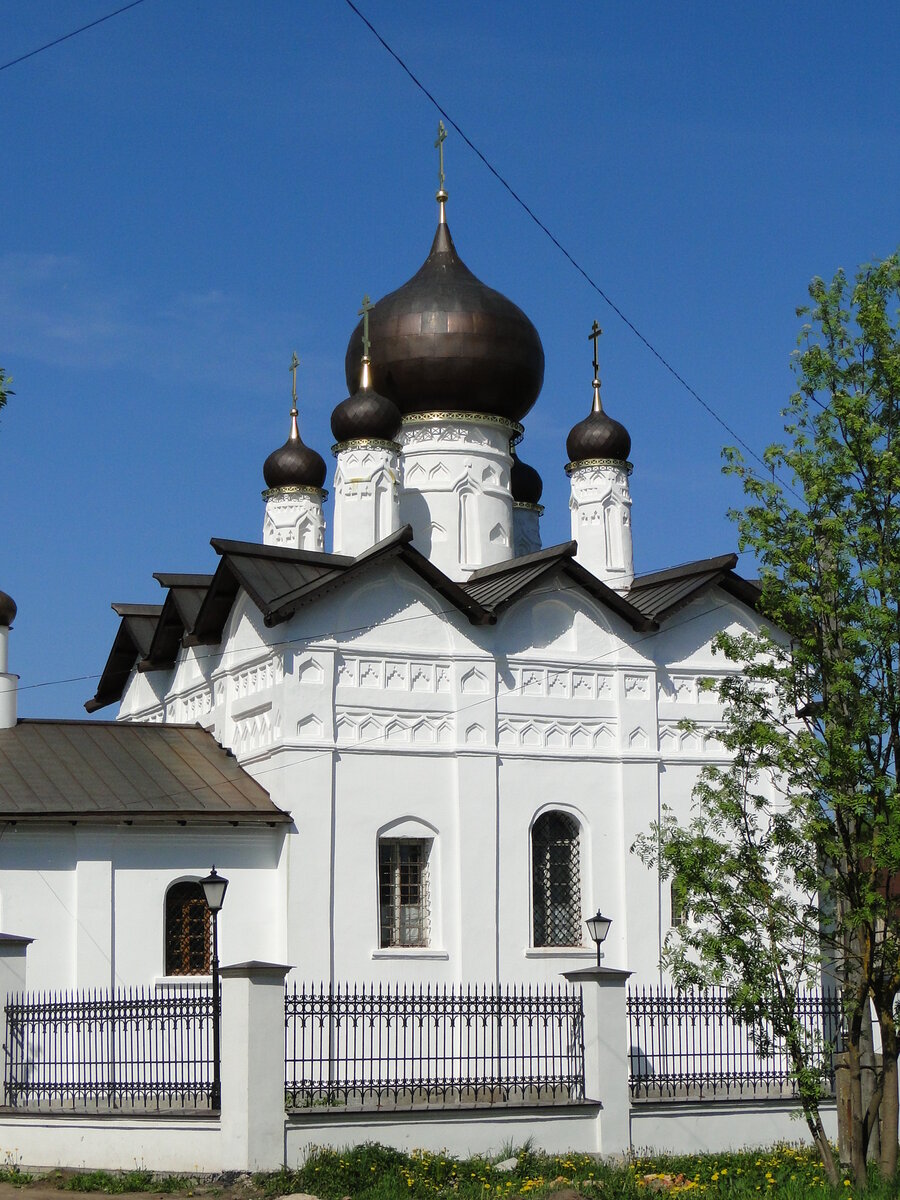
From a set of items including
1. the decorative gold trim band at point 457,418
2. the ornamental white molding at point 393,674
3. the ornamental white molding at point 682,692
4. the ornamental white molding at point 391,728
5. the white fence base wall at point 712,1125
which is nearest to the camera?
the white fence base wall at point 712,1125

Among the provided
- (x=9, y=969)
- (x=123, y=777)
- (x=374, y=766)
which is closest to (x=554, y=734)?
(x=374, y=766)

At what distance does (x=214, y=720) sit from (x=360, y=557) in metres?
2.86

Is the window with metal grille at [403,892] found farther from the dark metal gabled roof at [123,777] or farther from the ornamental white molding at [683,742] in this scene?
the ornamental white molding at [683,742]

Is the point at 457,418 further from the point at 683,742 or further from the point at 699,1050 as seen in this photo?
the point at 699,1050

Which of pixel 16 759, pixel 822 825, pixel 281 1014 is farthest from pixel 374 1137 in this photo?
pixel 16 759

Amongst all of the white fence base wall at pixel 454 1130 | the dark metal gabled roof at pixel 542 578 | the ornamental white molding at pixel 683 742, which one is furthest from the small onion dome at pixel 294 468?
the white fence base wall at pixel 454 1130

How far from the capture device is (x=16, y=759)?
17.7 meters

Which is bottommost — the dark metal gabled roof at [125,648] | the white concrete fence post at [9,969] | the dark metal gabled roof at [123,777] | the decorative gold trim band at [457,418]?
the white concrete fence post at [9,969]

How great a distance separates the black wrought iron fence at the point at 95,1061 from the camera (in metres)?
13.1

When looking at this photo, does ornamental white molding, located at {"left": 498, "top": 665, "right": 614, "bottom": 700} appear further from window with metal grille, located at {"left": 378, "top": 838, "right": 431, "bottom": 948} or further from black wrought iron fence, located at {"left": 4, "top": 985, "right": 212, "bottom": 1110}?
black wrought iron fence, located at {"left": 4, "top": 985, "right": 212, "bottom": 1110}

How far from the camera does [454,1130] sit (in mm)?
13273

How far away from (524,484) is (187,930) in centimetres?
935

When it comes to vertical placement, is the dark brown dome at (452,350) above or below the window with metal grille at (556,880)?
above

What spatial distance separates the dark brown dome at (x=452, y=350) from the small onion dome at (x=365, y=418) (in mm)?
1432
